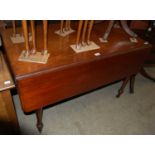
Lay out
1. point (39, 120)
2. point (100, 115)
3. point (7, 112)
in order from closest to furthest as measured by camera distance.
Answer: point (7, 112)
point (39, 120)
point (100, 115)

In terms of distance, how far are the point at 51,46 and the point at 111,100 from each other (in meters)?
1.03

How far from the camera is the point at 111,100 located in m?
1.81

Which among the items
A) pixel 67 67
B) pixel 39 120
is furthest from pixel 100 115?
pixel 67 67

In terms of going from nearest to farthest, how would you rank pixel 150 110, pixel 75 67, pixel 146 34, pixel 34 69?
pixel 34 69
pixel 75 67
pixel 150 110
pixel 146 34

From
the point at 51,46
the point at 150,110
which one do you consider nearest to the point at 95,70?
the point at 51,46

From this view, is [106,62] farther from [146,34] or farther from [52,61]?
[146,34]

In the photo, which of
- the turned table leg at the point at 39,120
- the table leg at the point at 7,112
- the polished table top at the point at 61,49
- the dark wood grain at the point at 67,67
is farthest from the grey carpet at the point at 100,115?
the polished table top at the point at 61,49

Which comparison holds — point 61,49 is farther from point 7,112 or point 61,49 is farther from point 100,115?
point 100,115

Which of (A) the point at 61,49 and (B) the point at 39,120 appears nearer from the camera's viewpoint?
(A) the point at 61,49

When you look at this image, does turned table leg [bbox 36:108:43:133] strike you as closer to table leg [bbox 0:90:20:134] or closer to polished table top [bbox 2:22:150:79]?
table leg [bbox 0:90:20:134]

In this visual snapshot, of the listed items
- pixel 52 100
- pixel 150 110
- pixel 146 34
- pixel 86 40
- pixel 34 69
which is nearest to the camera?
pixel 34 69

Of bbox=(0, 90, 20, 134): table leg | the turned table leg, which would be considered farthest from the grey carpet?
bbox=(0, 90, 20, 134): table leg

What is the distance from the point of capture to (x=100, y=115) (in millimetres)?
1633
